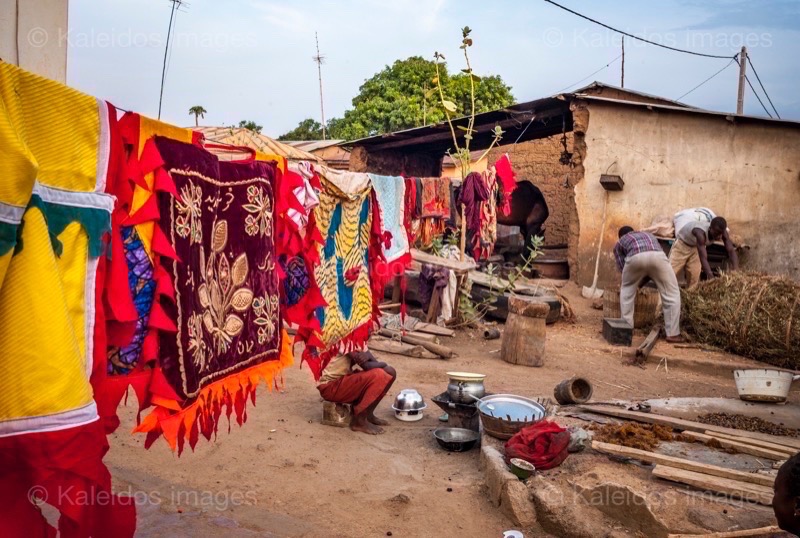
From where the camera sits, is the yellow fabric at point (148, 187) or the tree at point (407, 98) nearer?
the yellow fabric at point (148, 187)

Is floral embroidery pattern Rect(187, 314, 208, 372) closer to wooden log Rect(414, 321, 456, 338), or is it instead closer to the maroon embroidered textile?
the maroon embroidered textile

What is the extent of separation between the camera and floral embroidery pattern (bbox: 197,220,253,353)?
250cm

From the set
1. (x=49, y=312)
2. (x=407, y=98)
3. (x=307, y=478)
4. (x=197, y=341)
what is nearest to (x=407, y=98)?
(x=407, y=98)

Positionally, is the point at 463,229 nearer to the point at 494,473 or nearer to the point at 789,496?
the point at 494,473

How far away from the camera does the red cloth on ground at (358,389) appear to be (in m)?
5.23

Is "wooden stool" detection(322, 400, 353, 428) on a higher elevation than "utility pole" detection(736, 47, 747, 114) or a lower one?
lower

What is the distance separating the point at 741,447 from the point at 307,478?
9.72 feet

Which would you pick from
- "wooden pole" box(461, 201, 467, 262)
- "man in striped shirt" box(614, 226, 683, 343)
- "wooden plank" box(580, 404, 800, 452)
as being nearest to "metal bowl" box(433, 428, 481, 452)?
"wooden plank" box(580, 404, 800, 452)

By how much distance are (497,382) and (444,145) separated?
950 cm

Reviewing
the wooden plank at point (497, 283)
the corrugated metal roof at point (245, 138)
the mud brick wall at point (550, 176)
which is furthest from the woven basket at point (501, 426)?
the mud brick wall at point (550, 176)

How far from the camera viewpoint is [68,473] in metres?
1.67

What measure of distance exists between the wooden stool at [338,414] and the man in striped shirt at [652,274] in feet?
16.3

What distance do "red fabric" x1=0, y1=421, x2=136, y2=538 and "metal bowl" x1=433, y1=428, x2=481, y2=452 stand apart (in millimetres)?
3421

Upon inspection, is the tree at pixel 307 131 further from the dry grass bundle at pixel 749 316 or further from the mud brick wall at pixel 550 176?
the dry grass bundle at pixel 749 316
